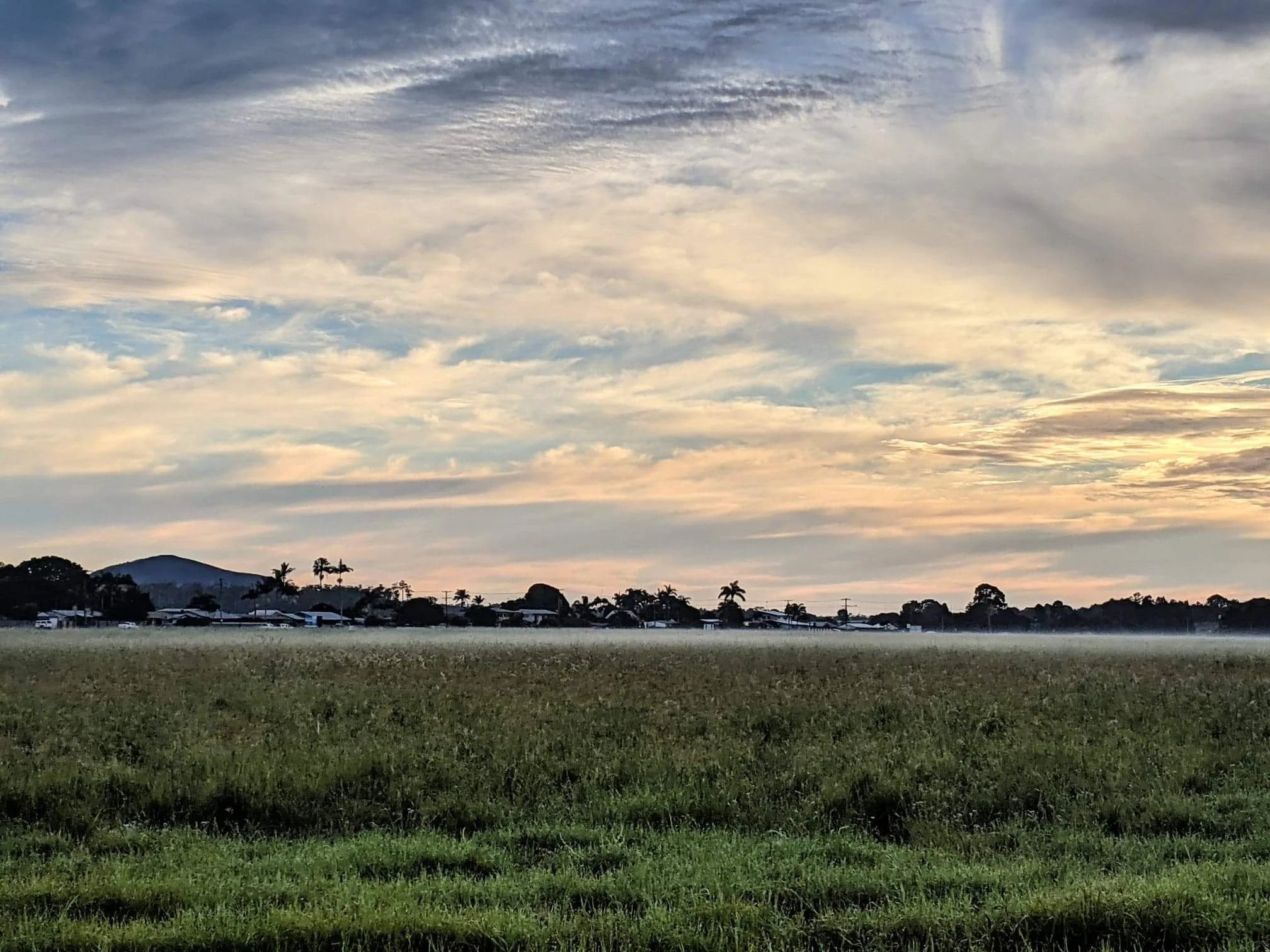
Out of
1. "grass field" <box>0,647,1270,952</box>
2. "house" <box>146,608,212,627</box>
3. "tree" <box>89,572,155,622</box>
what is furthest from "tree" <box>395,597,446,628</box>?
"grass field" <box>0,647,1270,952</box>

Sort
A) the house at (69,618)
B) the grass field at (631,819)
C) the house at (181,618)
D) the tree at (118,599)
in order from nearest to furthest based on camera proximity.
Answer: the grass field at (631,819)
the house at (69,618)
the house at (181,618)
the tree at (118,599)

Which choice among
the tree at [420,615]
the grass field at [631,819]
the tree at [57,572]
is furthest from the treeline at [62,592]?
the grass field at [631,819]

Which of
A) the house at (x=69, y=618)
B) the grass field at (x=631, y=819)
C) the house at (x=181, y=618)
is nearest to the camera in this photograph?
the grass field at (x=631, y=819)

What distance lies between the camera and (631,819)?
13.8 meters

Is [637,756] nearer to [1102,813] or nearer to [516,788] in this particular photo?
[516,788]

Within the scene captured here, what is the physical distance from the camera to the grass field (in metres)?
9.17

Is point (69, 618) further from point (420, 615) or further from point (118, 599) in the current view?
point (420, 615)

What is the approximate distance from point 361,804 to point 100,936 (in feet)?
18.6

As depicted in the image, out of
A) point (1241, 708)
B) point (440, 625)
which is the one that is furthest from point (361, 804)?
point (440, 625)

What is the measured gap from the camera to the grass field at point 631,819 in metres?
9.17

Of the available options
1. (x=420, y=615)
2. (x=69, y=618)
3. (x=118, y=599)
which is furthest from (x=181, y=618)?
(x=420, y=615)

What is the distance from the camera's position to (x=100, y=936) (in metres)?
8.70

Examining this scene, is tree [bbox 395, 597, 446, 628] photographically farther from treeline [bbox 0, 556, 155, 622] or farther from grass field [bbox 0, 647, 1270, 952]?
grass field [bbox 0, 647, 1270, 952]

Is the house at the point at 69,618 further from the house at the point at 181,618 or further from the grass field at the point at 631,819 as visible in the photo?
the grass field at the point at 631,819
